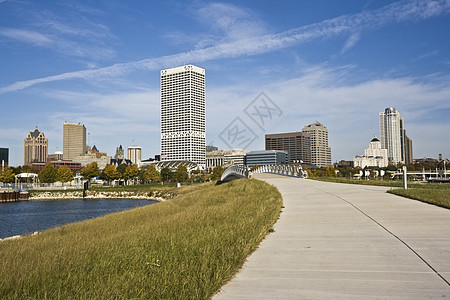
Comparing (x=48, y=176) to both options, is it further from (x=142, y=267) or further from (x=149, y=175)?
(x=142, y=267)

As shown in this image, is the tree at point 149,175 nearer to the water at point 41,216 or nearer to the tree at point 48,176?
the tree at point 48,176

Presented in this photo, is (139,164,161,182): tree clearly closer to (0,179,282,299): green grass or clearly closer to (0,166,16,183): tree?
(0,166,16,183): tree

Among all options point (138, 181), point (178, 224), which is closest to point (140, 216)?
point (178, 224)

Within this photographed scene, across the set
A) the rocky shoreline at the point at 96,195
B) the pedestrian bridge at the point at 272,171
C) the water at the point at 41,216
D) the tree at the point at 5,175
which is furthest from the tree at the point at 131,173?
the water at the point at 41,216

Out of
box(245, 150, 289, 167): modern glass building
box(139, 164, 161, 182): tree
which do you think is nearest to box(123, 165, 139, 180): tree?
box(139, 164, 161, 182): tree

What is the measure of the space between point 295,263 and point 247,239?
74.5 inches

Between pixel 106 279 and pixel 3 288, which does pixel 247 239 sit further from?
pixel 3 288

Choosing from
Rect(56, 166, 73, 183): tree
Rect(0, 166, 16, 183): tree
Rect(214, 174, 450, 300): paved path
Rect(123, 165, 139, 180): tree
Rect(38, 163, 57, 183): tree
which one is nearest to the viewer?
Rect(214, 174, 450, 300): paved path

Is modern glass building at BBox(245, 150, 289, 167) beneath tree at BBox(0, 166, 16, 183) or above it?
above

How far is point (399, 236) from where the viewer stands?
8453mm

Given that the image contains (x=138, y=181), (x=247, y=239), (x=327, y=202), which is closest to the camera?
(x=247, y=239)

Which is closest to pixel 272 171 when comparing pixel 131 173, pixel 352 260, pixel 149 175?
pixel 352 260

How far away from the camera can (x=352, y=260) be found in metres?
6.68

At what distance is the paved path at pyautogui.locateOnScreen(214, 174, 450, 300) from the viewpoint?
16.9 ft
